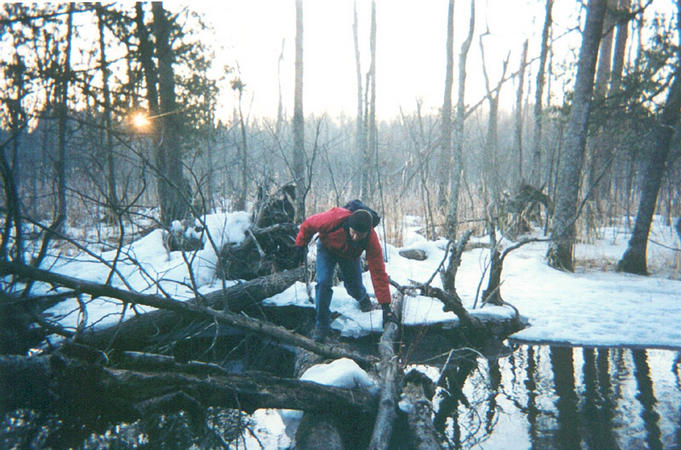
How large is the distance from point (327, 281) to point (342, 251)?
34 centimetres

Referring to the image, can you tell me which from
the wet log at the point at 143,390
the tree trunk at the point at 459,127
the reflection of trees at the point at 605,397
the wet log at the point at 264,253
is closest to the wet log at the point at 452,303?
the reflection of trees at the point at 605,397

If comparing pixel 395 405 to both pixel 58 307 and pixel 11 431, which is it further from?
pixel 58 307

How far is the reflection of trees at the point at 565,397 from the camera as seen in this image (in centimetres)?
269

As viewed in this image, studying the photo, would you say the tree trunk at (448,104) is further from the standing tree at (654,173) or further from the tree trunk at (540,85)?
the standing tree at (654,173)

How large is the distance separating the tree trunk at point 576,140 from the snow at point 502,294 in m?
0.41

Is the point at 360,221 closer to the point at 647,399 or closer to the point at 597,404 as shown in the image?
the point at 597,404

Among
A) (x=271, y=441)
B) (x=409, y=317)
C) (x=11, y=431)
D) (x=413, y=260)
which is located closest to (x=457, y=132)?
(x=413, y=260)

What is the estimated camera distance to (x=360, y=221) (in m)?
3.60

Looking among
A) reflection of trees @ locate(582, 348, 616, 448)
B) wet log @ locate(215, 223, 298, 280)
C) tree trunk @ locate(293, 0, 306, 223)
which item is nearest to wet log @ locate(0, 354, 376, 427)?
reflection of trees @ locate(582, 348, 616, 448)

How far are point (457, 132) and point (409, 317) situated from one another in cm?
693

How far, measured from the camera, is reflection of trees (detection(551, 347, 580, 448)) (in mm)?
2689

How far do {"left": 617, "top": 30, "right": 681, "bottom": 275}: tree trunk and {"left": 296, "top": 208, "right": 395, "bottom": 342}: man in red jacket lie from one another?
552 cm

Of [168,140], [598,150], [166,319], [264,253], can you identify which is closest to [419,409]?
[166,319]

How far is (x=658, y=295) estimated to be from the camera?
5.61 meters
